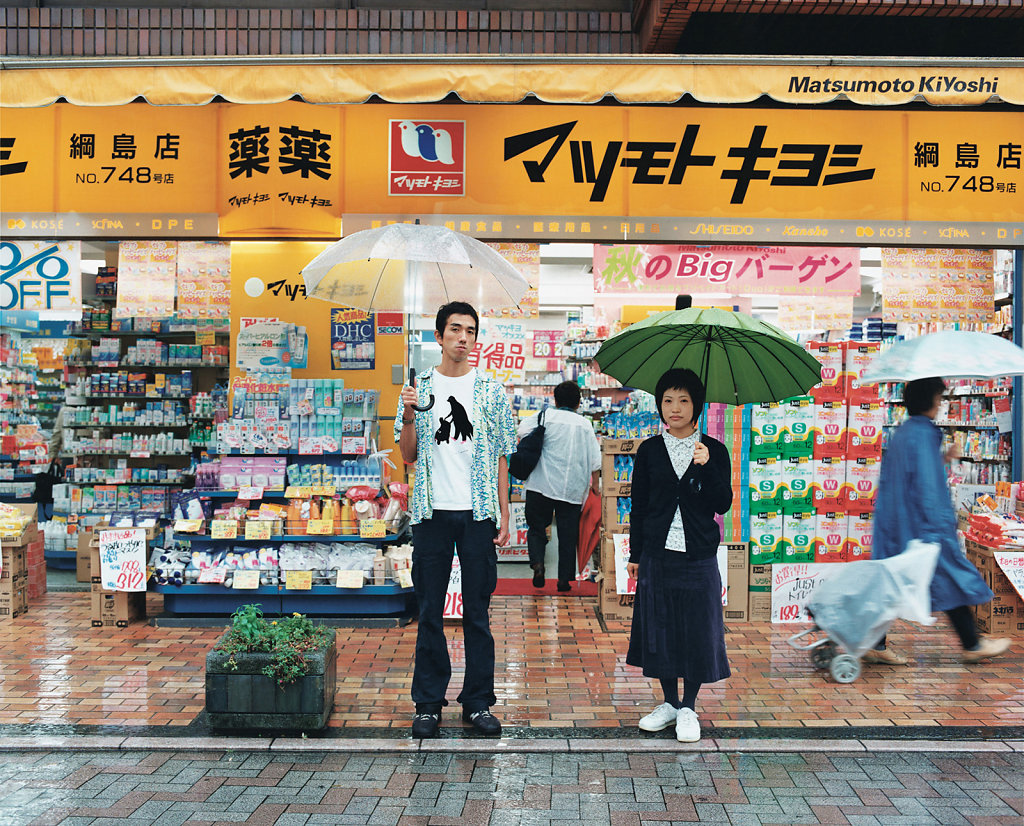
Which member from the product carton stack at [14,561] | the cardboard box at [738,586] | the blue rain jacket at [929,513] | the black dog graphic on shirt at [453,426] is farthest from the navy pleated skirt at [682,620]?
the product carton stack at [14,561]

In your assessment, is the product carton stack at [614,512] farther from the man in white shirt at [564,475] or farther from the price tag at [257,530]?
the price tag at [257,530]

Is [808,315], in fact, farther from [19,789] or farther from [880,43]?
[19,789]

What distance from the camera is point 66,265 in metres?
7.19

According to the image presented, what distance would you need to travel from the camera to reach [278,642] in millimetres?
4590

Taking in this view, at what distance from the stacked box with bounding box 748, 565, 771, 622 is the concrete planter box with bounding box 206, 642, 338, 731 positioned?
3623 mm

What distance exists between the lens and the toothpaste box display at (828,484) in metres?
6.77

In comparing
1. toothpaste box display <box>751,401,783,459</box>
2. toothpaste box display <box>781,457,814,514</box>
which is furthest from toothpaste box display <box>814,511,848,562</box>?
toothpaste box display <box>751,401,783,459</box>

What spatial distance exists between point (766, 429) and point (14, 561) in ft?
19.7

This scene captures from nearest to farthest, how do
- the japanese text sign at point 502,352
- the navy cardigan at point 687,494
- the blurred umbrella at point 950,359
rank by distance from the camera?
the navy cardigan at point 687,494
the blurred umbrella at point 950,359
the japanese text sign at point 502,352

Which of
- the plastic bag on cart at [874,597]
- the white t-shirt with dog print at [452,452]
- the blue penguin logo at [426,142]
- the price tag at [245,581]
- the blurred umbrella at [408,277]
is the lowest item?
the price tag at [245,581]

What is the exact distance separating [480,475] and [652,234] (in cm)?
305

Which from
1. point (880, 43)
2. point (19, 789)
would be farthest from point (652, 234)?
point (19, 789)

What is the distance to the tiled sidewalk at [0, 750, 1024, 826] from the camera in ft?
11.9

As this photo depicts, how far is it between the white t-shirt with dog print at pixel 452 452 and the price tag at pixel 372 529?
214cm
